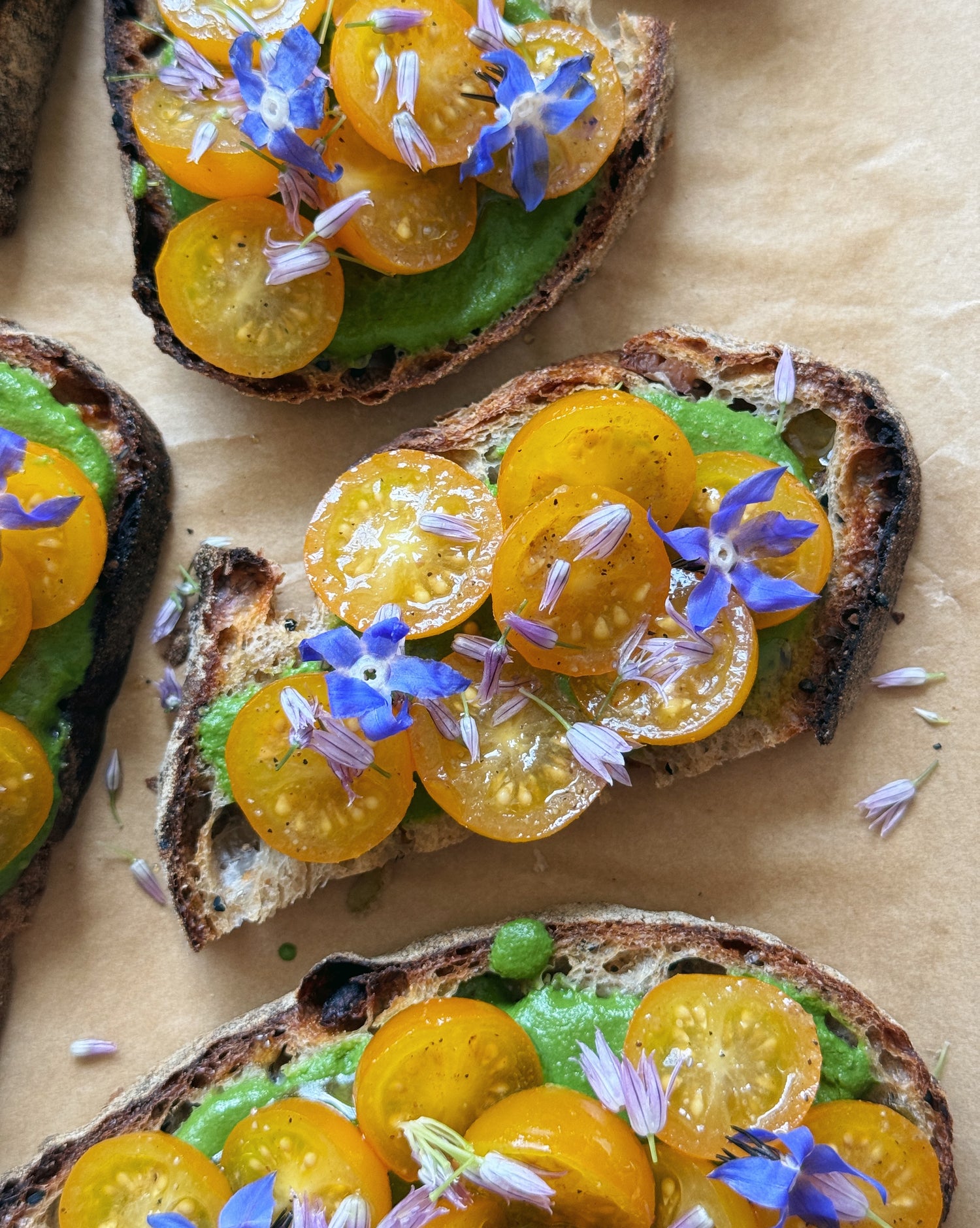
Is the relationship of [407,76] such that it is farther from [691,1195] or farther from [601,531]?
[691,1195]

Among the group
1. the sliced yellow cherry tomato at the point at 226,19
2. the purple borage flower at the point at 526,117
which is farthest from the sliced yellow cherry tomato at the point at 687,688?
the sliced yellow cherry tomato at the point at 226,19

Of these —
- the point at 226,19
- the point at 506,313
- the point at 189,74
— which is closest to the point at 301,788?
the point at 506,313

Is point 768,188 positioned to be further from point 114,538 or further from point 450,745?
point 114,538

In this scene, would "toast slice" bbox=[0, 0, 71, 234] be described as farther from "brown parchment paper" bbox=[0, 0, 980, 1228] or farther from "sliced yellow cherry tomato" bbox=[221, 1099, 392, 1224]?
"sliced yellow cherry tomato" bbox=[221, 1099, 392, 1224]

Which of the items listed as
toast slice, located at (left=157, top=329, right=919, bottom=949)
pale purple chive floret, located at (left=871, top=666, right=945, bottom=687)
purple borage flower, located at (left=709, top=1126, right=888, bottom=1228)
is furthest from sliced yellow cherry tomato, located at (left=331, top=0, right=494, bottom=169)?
purple borage flower, located at (left=709, top=1126, right=888, bottom=1228)

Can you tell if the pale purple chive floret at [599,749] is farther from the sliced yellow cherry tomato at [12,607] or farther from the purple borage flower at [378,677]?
the sliced yellow cherry tomato at [12,607]

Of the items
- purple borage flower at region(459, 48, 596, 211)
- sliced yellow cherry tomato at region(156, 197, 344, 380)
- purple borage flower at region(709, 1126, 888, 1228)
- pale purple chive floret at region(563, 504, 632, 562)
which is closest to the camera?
purple borage flower at region(709, 1126, 888, 1228)
